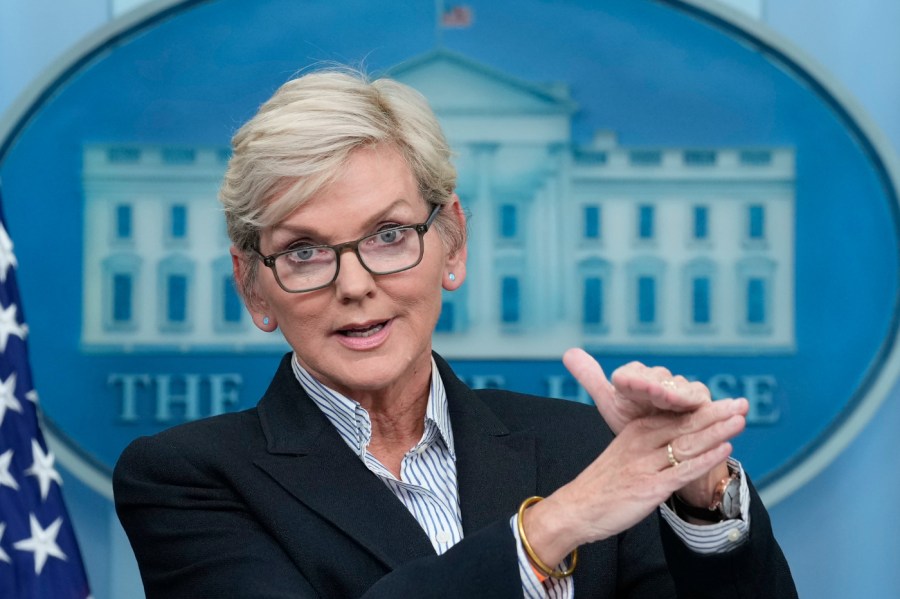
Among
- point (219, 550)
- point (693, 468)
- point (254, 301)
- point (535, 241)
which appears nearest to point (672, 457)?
point (693, 468)

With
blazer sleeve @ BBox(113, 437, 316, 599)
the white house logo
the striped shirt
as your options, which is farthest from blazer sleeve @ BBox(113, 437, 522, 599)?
the white house logo

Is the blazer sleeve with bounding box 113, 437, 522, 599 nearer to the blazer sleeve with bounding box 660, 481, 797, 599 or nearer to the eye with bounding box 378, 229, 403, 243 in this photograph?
the blazer sleeve with bounding box 660, 481, 797, 599

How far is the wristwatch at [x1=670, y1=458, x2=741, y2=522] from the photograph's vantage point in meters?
1.50

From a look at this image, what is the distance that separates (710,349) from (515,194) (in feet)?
2.03

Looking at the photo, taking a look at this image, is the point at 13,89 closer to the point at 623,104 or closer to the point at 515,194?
the point at 515,194

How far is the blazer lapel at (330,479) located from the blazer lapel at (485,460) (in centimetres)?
11

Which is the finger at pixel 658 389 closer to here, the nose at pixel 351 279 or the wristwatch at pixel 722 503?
the wristwatch at pixel 722 503

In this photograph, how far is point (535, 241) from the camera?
2883 mm

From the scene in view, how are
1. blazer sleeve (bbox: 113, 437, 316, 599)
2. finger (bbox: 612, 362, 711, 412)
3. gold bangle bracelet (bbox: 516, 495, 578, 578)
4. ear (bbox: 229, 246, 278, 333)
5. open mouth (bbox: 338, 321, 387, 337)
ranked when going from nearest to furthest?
finger (bbox: 612, 362, 711, 412), gold bangle bracelet (bbox: 516, 495, 578, 578), blazer sleeve (bbox: 113, 437, 316, 599), open mouth (bbox: 338, 321, 387, 337), ear (bbox: 229, 246, 278, 333)

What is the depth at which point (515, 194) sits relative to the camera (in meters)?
2.88

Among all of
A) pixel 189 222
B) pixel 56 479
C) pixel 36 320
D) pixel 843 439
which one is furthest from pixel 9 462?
pixel 843 439

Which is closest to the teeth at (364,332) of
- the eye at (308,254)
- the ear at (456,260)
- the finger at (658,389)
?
the eye at (308,254)

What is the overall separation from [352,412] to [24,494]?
3.12 ft

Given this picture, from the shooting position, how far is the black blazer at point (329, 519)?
1533 millimetres
